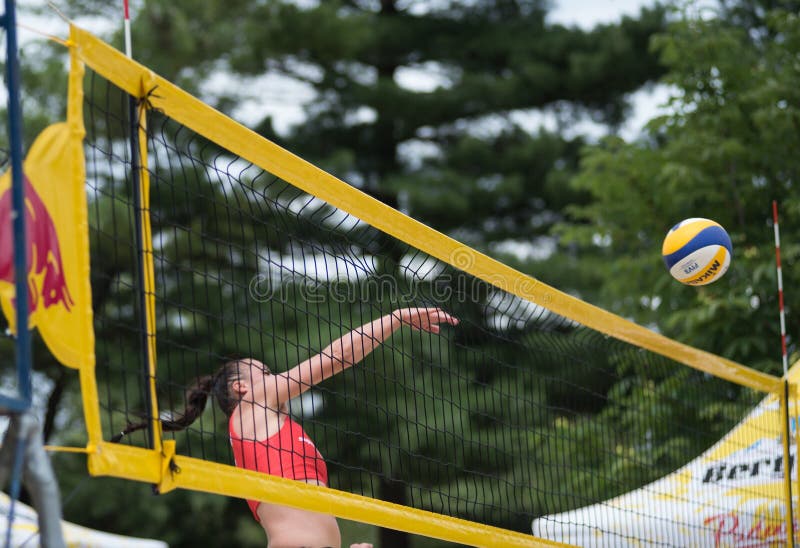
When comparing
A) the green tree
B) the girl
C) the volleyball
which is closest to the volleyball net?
the girl

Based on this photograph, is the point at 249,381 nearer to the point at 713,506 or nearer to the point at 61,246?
the point at 61,246

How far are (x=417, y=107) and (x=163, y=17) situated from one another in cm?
412

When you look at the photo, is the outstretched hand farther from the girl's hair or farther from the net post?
the net post

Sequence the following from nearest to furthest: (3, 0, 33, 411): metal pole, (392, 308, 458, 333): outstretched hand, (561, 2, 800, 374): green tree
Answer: (3, 0, 33, 411): metal pole → (392, 308, 458, 333): outstretched hand → (561, 2, 800, 374): green tree

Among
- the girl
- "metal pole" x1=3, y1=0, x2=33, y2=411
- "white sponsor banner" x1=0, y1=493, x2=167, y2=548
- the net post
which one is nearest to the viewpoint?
"metal pole" x1=3, y1=0, x2=33, y2=411

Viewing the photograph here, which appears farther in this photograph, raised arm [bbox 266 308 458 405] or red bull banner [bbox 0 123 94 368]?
raised arm [bbox 266 308 458 405]

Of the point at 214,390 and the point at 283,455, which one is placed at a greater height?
the point at 214,390

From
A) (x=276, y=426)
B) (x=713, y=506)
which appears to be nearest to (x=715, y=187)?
(x=713, y=506)

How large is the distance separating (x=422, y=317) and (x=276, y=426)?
618 millimetres

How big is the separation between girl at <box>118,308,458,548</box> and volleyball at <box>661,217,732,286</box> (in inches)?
80.2

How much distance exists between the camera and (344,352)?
11.3ft

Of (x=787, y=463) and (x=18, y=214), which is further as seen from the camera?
(x=787, y=463)

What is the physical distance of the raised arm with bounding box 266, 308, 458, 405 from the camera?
3256 mm

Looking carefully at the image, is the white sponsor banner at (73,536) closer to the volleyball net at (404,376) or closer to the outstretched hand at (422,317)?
the volleyball net at (404,376)
